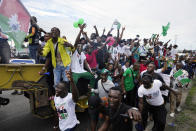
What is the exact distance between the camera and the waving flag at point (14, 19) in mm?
3225

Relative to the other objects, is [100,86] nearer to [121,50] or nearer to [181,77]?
[181,77]

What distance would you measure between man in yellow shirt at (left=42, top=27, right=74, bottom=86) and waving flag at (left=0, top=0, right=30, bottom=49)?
649mm

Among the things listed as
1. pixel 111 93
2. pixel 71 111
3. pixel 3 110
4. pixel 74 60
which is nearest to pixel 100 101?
pixel 111 93

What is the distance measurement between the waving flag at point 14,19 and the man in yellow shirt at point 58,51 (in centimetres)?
65

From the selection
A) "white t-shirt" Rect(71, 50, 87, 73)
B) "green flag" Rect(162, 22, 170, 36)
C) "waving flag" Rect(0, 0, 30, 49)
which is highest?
"green flag" Rect(162, 22, 170, 36)

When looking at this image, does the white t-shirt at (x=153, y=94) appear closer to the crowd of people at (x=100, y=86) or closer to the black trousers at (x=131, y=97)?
the crowd of people at (x=100, y=86)

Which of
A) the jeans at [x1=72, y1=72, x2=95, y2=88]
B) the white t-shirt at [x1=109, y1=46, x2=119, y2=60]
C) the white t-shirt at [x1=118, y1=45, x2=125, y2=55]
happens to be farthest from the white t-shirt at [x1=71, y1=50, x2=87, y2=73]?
the white t-shirt at [x1=118, y1=45, x2=125, y2=55]

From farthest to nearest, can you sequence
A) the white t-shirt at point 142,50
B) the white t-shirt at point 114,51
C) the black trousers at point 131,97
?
the white t-shirt at point 142,50 < the white t-shirt at point 114,51 < the black trousers at point 131,97

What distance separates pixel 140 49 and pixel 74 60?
222 inches

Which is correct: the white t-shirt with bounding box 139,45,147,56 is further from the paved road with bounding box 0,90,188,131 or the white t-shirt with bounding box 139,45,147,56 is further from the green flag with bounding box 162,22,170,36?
the paved road with bounding box 0,90,188,131

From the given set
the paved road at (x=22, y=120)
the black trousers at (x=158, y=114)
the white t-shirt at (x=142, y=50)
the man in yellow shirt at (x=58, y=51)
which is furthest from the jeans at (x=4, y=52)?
the white t-shirt at (x=142, y=50)

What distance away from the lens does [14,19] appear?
3.37 m

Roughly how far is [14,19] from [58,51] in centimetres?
122

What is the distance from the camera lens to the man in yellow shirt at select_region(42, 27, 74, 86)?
355 centimetres
